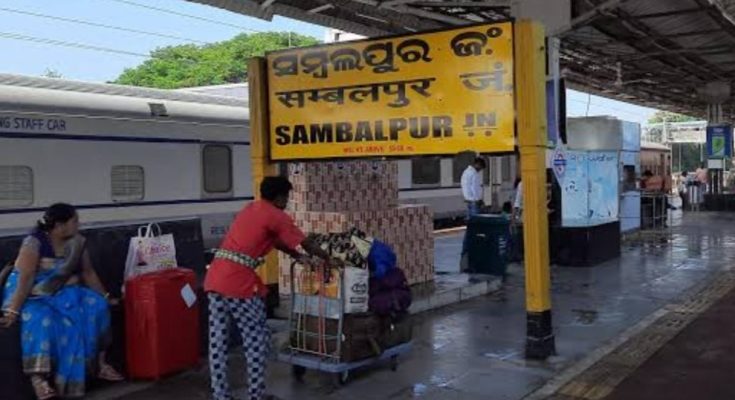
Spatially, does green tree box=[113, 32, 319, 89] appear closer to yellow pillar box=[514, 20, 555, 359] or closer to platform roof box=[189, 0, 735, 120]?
platform roof box=[189, 0, 735, 120]

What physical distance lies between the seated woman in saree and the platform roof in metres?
5.36

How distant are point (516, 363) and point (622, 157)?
1236cm

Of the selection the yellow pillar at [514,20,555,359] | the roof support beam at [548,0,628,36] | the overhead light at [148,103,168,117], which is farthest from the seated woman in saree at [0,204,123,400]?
the roof support beam at [548,0,628,36]

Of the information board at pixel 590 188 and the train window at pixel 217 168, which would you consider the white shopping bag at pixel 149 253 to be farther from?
the information board at pixel 590 188

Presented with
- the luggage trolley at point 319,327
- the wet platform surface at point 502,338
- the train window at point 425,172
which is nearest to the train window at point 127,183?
the wet platform surface at point 502,338

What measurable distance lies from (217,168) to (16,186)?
353 cm

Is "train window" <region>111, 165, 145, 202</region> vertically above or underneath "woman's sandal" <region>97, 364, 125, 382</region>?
above

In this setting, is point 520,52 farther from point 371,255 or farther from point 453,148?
point 371,255

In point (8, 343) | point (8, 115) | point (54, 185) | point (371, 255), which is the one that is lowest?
point (8, 343)

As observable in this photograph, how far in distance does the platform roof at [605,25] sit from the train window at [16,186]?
3.06m

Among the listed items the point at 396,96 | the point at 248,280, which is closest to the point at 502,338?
the point at 396,96

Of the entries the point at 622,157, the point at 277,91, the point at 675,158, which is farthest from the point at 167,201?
the point at 675,158

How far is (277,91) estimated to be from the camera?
7.95m

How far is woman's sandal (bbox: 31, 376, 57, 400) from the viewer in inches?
214
